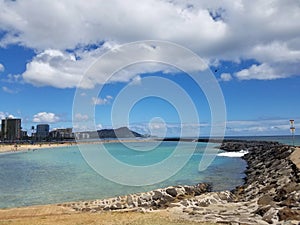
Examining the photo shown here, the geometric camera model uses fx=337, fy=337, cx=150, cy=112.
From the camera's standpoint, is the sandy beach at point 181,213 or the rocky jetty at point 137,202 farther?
the rocky jetty at point 137,202

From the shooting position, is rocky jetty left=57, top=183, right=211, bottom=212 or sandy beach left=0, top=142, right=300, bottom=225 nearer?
sandy beach left=0, top=142, right=300, bottom=225

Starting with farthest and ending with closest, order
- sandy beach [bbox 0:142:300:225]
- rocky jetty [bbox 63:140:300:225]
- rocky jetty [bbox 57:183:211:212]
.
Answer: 1. rocky jetty [bbox 57:183:211:212]
2. rocky jetty [bbox 63:140:300:225]
3. sandy beach [bbox 0:142:300:225]

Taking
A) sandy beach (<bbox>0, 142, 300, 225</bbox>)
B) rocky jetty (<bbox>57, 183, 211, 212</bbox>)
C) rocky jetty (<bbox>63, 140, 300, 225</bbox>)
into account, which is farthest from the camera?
rocky jetty (<bbox>57, 183, 211, 212</bbox>)

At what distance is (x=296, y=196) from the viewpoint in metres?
16.6

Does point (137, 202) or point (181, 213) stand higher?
point (181, 213)

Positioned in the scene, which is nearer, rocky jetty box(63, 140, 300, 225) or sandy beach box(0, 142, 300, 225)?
sandy beach box(0, 142, 300, 225)

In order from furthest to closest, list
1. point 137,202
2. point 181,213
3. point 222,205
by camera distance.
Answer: point 137,202
point 222,205
point 181,213

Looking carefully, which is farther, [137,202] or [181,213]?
[137,202]

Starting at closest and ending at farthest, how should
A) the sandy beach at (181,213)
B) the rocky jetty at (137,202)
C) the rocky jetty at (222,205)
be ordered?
the sandy beach at (181,213), the rocky jetty at (222,205), the rocky jetty at (137,202)

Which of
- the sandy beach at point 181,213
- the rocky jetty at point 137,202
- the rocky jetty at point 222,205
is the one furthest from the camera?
the rocky jetty at point 137,202

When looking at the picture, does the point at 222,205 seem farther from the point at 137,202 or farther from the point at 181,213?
the point at 137,202

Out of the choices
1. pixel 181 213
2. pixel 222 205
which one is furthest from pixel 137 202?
pixel 222 205

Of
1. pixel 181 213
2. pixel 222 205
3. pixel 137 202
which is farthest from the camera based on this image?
pixel 137 202

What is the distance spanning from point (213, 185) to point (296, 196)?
508 inches
